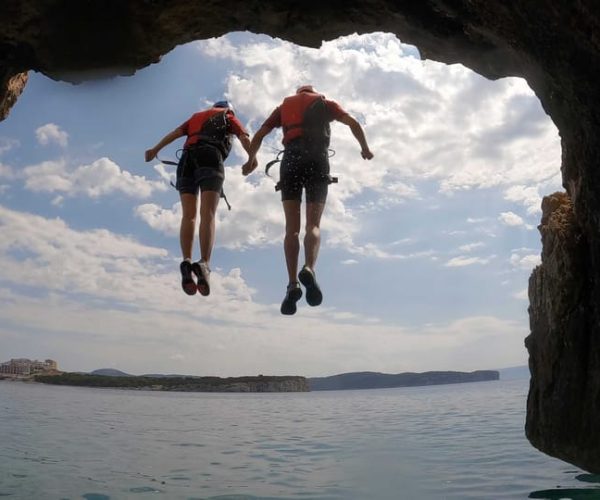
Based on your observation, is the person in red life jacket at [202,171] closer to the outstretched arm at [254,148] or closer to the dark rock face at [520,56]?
the outstretched arm at [254,148]

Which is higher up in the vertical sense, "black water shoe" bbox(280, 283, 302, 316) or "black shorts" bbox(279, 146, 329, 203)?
"black shorts" bbox(279, 146, 329, 203)

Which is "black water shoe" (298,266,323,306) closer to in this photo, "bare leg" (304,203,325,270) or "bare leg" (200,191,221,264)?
"bare leg" (304,203,325,270)

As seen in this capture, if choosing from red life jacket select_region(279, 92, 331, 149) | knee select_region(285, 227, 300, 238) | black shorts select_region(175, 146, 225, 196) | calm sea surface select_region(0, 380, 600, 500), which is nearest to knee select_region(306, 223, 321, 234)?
knee select_region(285, 227, 300, 238)

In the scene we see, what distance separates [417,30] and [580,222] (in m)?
2.97

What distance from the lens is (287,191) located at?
6680mm

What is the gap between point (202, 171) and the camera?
6.94 meters

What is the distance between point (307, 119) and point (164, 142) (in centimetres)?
212

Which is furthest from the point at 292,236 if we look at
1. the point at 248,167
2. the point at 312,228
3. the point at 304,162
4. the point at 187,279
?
the point at 187,279

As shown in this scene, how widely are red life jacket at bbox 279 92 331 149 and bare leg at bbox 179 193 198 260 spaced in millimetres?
1528

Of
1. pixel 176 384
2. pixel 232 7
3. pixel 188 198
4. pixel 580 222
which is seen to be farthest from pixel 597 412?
pixel 176 384

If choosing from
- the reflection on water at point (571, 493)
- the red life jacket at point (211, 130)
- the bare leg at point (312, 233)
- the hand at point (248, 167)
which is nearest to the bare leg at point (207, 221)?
the hand at point (248, 167)

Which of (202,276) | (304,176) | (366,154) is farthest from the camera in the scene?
(366,154)

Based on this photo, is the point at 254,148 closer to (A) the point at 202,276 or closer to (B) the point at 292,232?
(B) the point at 292,232

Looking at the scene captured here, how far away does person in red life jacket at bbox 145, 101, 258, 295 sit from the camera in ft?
21.6
